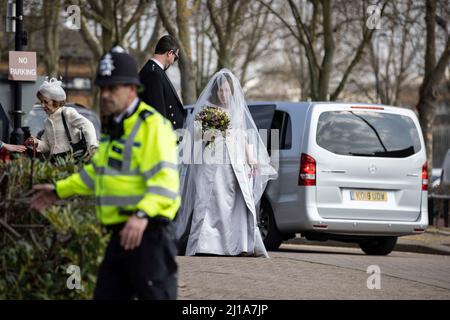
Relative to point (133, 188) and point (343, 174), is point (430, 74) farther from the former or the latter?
point (133, 188)

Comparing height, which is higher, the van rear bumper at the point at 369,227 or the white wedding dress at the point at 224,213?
the white wedding dress at the point at 224,213

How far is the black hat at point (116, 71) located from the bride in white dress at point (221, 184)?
6.64 meters

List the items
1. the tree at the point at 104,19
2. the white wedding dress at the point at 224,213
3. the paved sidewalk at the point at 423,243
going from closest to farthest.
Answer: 1. the white wedding dress at the point at 224,213
2. the paved sidewalk at the point at 423,243
3. the tree at the point at 104,19

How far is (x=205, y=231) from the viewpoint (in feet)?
40.6

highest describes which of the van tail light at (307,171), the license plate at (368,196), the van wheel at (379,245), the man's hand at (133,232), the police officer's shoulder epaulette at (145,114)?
the police officer's shoulder epaulette at (145,114)

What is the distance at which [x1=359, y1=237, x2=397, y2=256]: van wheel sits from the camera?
592 inches

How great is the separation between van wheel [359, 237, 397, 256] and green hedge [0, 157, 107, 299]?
339 inches

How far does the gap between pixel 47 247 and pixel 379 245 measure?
8.96 m

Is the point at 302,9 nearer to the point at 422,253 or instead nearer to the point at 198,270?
the point at 422,253

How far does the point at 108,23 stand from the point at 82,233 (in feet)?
84.8

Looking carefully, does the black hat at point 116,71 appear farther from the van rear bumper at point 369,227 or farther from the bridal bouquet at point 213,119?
the van rear bumper at point 369,227

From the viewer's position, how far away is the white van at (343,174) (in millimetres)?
13648

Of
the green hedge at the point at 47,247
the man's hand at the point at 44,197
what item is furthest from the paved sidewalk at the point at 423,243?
the man's hand at the point at 44,197
